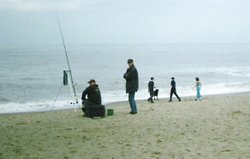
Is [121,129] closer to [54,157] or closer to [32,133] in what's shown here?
[32,133]

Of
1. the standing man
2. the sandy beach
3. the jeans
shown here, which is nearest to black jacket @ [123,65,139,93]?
the standing man

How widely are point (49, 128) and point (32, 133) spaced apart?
70 cm

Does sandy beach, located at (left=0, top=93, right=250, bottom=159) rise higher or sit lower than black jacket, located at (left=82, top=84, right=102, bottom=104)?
lower

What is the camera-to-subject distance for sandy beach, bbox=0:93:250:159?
7078 mm

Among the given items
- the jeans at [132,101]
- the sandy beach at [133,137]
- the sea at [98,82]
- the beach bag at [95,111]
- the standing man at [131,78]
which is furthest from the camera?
the sea at [98,82]

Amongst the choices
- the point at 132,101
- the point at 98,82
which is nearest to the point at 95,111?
the point at 132,101

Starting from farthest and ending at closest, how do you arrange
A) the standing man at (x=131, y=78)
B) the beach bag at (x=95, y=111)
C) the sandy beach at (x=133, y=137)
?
the standing man at (x=131, y=78) < the beach bag at (x=95, y=111) < the sandy beach at (x=133, y=137)

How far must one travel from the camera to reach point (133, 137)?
8453 mm

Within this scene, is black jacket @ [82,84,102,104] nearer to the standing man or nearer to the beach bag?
the beach bag

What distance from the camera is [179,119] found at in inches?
427

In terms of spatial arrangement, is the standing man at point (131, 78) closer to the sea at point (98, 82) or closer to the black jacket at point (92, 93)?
the black jacket at point (92, 93)

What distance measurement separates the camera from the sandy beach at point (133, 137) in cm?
708

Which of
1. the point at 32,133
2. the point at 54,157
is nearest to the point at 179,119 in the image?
the point at 32,133

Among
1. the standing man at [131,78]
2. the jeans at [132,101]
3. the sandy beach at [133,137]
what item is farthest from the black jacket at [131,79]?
the sandy beach at [133,137]
